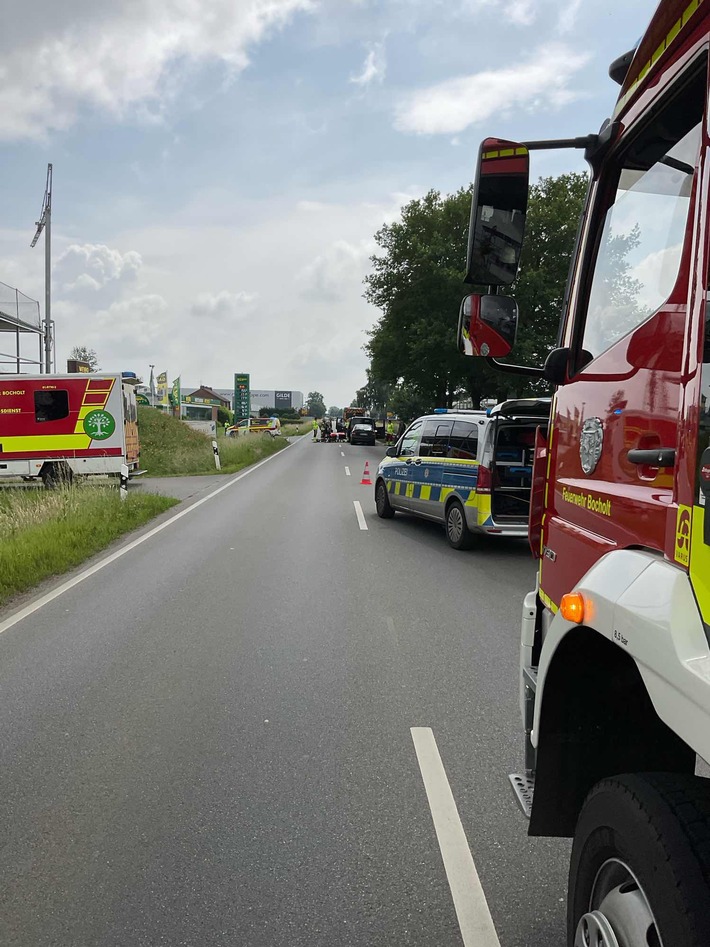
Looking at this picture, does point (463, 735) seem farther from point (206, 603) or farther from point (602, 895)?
point (206, 603)

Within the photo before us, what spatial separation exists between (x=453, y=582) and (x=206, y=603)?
8.96 ft

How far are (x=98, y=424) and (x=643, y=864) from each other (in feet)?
63.5

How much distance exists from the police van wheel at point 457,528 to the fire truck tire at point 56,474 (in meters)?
12.1

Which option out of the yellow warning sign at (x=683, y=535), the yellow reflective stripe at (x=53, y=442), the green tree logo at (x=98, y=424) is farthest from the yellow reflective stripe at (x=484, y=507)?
the yellow reflective stripe at (x=53, y=442)

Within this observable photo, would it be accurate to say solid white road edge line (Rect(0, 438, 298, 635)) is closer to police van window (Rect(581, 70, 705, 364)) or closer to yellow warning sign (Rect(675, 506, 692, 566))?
police van window (Rect(581, 70, 705, 364))

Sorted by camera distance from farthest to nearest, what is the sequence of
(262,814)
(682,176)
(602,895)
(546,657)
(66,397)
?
1. (66,397)
2. (262,814)
3. (546,657)
4. (682,176)
5. (602,895)

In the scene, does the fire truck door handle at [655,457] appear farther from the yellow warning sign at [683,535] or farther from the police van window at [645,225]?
the police van window at [645,225]

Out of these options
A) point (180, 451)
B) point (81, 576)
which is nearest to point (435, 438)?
point (81, 576)

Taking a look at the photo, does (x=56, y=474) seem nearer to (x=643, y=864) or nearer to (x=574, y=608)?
(x=574, y=608)

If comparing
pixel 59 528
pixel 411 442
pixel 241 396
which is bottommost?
pixel 59 528

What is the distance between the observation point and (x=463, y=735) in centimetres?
415

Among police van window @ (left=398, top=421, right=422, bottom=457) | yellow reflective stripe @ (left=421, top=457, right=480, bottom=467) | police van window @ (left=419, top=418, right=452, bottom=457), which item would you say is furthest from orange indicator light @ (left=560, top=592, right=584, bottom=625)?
police van window @ (left=398, top=421, right=422, bottom=457)

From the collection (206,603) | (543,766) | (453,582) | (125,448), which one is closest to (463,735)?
(543,766)

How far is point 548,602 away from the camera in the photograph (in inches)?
106
